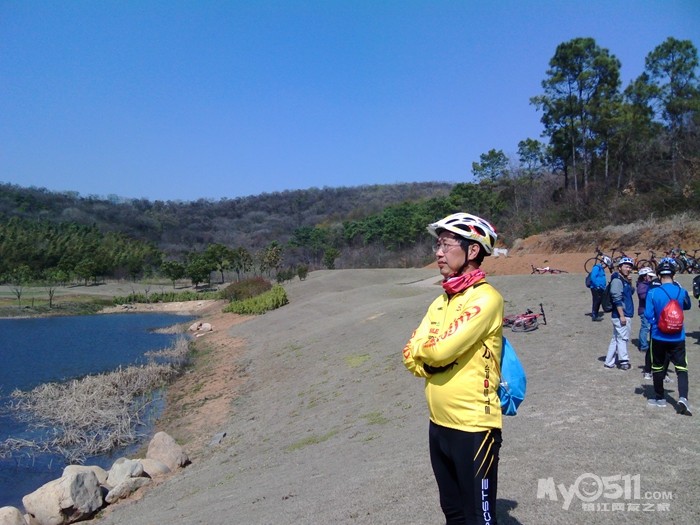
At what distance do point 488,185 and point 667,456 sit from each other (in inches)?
2140

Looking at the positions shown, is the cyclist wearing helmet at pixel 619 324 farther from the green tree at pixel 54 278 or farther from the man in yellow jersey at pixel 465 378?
the green tree at pixel 54 278

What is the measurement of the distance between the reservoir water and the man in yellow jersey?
30.8 ft

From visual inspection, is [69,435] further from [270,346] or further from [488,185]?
[488,185]

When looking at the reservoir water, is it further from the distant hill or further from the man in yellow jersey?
the distant hill

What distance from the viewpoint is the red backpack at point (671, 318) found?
6293 millimetres

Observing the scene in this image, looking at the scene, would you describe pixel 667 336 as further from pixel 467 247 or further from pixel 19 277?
pixel 19 277

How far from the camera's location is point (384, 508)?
15.5 feet

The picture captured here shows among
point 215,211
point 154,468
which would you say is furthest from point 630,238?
point 215,211

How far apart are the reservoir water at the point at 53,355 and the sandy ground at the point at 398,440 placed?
121 inches

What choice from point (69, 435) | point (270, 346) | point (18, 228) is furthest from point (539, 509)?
point (18, 228)

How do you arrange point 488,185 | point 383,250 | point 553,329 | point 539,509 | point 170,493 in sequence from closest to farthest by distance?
point 539,509, point 170,493, point 553,329, point 488,185, point 383,250

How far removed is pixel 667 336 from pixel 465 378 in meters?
4.74

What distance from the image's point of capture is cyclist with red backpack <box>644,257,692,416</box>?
20.7ft

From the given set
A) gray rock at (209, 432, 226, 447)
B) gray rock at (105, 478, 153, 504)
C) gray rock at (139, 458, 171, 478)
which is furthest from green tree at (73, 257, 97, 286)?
gray rock at (105, 478, 153, 504)
